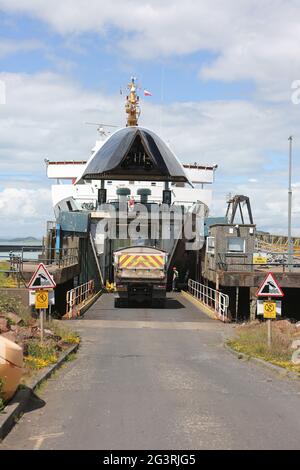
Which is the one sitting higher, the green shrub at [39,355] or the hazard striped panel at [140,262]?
the hazard striped panel at [140,262]

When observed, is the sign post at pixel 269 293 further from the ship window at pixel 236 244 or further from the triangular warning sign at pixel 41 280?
the ship window at pixel 236 244

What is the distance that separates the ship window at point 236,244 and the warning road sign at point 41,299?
1269 cm

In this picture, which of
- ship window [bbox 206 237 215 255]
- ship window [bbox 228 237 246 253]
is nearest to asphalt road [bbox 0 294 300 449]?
ship window [bbox 228 237 246 253]

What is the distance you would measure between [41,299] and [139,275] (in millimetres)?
10963

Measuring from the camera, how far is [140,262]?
25484 mm

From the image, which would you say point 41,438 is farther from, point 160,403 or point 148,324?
point 148,324

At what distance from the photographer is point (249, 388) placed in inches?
402

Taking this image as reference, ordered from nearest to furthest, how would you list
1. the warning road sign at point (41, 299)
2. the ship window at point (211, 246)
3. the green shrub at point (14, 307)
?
the warning road sign at point (41, 299), the green shrub at point (14, 307), the ship window at point (211, 246)

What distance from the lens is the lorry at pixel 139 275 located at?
25.4m

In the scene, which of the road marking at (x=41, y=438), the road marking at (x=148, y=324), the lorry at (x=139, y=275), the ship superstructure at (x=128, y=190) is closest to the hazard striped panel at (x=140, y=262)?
the lorry at (x=139, y=275)

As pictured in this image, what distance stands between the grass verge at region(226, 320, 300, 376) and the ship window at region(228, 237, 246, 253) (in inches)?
243

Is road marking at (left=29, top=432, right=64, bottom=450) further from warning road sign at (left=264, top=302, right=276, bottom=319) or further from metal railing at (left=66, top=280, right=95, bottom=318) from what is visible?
metal railing at (left=66, top=280, right=95, bottom=318)

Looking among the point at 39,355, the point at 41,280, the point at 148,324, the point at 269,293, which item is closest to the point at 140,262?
the point at 148,324

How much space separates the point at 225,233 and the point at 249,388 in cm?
1619
